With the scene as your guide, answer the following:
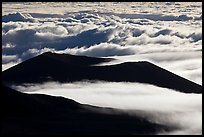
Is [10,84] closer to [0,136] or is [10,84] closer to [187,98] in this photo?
[187,98]

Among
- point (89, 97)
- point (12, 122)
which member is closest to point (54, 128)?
point (12, 122)

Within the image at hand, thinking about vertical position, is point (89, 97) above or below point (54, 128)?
above

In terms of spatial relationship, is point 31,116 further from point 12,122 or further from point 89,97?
point 89,97

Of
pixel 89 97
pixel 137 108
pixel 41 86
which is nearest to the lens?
pixel 137 108

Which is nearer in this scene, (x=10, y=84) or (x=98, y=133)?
(x=98, y=133)

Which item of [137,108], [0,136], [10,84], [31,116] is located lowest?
[0,136]

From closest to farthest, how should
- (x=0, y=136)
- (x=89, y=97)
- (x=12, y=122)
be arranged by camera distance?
(x=0, y=136) < (x=12, y=122) < (x=89, y=97)

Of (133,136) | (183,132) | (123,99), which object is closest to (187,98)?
(123,99)
